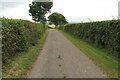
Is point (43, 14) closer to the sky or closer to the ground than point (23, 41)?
closer to the sky

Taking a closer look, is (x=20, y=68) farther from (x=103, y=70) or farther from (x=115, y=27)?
(x=115, y=27)

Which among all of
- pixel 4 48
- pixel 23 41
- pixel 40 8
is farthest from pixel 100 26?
pixel 40 8

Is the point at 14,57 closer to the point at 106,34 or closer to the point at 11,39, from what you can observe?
the point at 11,39

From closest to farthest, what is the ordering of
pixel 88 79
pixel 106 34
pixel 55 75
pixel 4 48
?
pixel 88 79, pixel 55 75, pixel 4 48, pixel 106 34

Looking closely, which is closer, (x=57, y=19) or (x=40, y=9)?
(x=40, y=9)

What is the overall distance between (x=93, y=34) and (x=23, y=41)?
6723 mm

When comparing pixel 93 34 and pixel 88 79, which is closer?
pixel 88 79

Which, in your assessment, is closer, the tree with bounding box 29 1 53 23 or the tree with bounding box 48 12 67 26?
the tree with bounding box 29 1 53 23

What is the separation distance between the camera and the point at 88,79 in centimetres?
519

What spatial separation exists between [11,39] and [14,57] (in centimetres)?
134

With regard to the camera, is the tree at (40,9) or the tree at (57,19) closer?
the tree at (40,9)

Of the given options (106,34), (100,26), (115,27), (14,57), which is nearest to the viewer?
(14,57)

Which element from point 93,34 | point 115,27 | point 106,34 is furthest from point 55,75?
point 93,34

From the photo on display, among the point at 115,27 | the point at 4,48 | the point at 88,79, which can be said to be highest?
the point at 115,27
